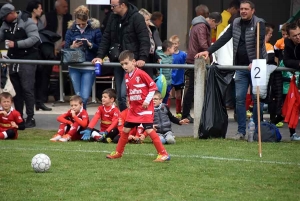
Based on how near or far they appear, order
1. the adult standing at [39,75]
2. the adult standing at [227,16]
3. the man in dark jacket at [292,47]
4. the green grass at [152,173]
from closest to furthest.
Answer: the green grass at [152,173]
the man in dark jacket at [292,47]
the adult standing at [39,75]
the adult standing at [227,16]

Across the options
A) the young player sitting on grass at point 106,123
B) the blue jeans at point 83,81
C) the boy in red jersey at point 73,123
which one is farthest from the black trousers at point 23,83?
the young player sitting on grass at point 106,123

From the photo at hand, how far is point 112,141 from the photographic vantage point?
536 inches

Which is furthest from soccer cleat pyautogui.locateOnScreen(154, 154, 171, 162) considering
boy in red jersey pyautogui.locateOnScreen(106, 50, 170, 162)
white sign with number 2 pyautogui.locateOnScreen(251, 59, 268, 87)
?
white sign with number 2 pyautogui.locateOnScreen(251, 59, 268, 87)

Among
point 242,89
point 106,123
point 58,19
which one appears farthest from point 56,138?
point 58,19

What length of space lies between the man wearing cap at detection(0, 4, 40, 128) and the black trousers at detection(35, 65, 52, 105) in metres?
2.86

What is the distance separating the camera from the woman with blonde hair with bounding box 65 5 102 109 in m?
14.7

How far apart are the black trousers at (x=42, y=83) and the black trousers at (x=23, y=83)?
2773 millimetres

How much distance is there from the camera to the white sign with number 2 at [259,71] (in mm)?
12102

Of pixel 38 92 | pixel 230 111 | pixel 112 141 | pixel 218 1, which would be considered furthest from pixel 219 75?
pixel 218 1

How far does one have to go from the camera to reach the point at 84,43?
1502 centimetres

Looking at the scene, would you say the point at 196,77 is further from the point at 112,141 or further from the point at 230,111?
the point at 230,111

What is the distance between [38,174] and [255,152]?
11.2 ft

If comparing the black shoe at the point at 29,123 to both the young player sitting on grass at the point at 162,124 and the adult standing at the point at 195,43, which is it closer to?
the adult standing at the point at 195,43

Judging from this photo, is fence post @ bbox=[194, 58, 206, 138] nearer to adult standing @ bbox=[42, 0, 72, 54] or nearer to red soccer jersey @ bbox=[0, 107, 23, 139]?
red soccer jersey @ bbox=[0, 107, 23, 139]
